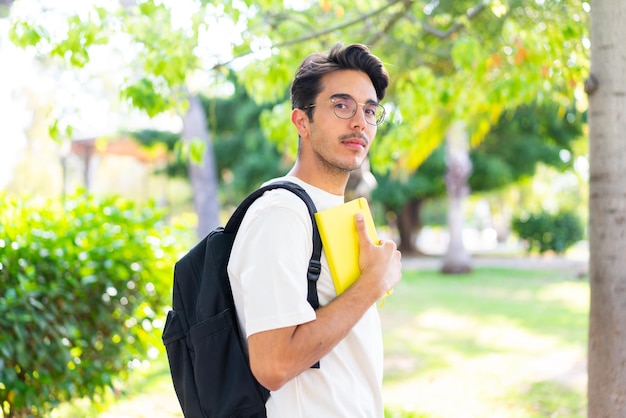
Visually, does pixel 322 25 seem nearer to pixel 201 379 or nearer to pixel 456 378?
pixel 456 378

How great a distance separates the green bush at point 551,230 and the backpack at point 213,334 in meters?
25.3

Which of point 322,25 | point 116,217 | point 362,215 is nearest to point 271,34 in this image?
point 322,25

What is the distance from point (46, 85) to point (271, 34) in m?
28.1

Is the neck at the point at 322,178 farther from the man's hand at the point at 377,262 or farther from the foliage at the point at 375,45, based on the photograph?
the foliage at the point at 375,45

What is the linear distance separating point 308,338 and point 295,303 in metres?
0.10

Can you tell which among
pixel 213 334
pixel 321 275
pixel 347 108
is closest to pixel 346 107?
pixel 347 108

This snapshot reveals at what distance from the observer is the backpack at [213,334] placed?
1808 mm

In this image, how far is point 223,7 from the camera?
16.6 ft

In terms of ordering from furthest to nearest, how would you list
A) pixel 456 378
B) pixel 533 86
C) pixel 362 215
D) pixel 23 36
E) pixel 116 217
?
pixel 456 378 → pixel 533 86 → pixel 116 217 → pixel 23 36 → pixel 362 215

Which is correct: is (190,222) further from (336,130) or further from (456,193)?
(456,193)

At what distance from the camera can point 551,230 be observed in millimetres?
25719

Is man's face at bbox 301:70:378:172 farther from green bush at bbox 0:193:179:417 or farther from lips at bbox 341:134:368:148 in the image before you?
green bush at bbox 0:193:179:417

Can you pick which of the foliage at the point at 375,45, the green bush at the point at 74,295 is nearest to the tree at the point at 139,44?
the foliage at the point at 375,45

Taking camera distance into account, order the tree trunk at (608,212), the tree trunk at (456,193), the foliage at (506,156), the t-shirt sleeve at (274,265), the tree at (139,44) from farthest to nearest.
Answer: the foliage at (506,156), the tree trunk at (456,193), the tree at (139,44), the tree trunk at (608,212), the t-shirt sleeve at (274,265)
